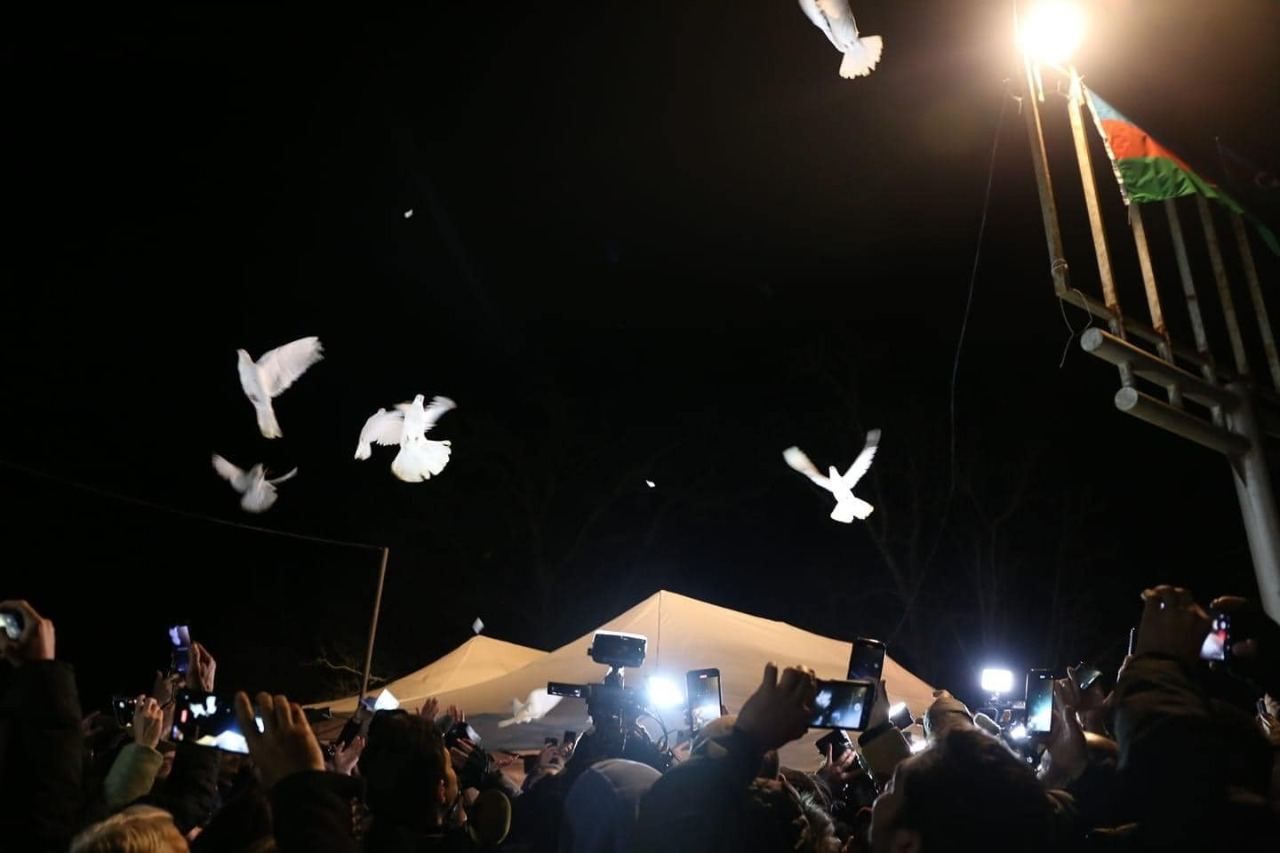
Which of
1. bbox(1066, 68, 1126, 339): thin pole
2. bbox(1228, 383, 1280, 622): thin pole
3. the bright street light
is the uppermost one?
the bright street light

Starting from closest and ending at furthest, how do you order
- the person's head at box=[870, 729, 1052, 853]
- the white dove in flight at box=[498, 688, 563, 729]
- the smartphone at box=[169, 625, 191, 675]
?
1. the person's head at box=[870, 729, 1052, 853]
2. the smartphone at box=[169, 625, 191, 675]
3. the white dove in flight at box=[498, 688, 563, 729]

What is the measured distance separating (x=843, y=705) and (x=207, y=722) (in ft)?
7.01

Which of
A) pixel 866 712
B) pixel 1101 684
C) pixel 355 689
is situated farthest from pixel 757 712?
pixel 355 689

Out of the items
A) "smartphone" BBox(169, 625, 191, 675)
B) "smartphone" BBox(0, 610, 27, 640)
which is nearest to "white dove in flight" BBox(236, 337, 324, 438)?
"smartphone" BBox(169, 625, 191, 675)

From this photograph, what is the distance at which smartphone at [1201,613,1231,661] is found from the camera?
2.43 meters

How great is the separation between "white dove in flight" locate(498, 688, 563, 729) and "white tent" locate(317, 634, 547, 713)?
6.24 feet

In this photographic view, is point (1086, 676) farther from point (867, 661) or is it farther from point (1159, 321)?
point (1159, 321)

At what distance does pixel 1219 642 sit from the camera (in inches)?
96.4

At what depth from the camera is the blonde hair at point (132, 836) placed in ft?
6.07

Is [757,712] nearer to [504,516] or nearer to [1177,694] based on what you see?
[1177,694]

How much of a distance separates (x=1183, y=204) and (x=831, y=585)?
14917 mm

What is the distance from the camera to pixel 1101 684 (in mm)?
4191

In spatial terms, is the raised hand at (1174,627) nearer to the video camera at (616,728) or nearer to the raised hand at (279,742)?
the raised hand at (279,742)

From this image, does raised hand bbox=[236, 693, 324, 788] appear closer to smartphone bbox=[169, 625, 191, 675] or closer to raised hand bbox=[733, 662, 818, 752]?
raised hand bbox=[733, 662, 818, 752]
